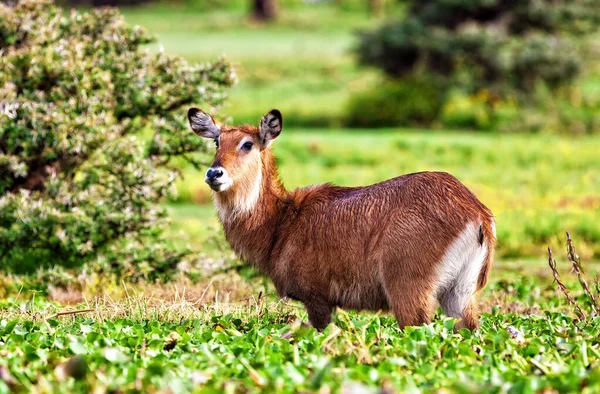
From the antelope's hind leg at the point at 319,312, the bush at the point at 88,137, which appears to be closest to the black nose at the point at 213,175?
the antelope's hind leg at the point at 319,312

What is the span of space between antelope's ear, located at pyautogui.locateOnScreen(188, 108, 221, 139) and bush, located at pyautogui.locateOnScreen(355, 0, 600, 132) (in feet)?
66.6

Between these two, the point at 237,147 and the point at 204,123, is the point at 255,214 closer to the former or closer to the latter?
the point at 237,147

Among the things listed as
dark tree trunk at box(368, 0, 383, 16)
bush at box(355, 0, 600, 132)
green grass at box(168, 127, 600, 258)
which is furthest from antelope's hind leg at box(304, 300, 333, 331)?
dark tree trunk at box(368, 0, 383, 16)

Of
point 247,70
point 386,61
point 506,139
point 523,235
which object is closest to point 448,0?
point 386,61

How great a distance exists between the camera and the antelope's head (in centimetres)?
754

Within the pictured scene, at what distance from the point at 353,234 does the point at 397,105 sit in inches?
824

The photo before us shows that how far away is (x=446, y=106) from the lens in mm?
28312

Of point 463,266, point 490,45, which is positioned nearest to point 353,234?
A: point 463,266

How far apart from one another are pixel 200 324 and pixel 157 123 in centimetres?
420

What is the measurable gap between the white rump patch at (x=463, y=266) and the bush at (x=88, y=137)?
453cm

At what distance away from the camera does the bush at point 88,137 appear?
33.9 feet

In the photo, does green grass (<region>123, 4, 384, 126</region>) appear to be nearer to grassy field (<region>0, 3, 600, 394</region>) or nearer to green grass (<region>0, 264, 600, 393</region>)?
grassy field (<region>0, 3, 600, 394</region>)

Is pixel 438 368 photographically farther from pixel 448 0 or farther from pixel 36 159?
pixel 448 0

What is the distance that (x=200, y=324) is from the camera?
24.2 feet
